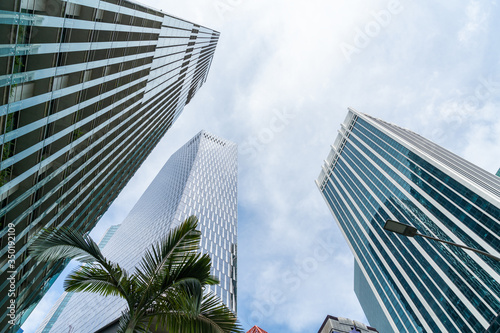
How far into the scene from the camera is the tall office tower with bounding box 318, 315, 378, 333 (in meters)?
74.5

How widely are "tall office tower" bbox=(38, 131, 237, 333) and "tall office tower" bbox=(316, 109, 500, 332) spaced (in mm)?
40808

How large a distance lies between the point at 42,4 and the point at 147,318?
1514 centimetres

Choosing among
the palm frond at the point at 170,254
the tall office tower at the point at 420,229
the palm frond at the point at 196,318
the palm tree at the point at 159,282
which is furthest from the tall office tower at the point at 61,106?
the tall office tower at the point at 420,229

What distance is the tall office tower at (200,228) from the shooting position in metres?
61.0

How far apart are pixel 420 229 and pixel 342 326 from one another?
32.8m

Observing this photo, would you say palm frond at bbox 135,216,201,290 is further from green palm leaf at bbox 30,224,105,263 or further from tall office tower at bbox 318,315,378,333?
tall office tower at bbox 318,315,378,333

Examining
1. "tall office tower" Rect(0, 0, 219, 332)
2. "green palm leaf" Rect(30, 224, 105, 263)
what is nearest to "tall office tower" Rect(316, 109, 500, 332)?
"tall office tower" Rect(0, 0, 219, 332)

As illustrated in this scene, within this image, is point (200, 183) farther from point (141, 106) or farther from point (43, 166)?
point (43, 166)

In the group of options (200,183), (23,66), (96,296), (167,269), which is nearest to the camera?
(167,269)

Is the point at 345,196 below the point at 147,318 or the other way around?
below

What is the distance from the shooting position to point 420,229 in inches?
2648

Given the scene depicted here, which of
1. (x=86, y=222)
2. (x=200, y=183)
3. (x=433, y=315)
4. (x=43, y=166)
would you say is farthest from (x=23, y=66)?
(x=200, y=183)

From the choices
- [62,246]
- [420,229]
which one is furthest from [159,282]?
[420,229]

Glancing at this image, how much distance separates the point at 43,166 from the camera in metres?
18.1
